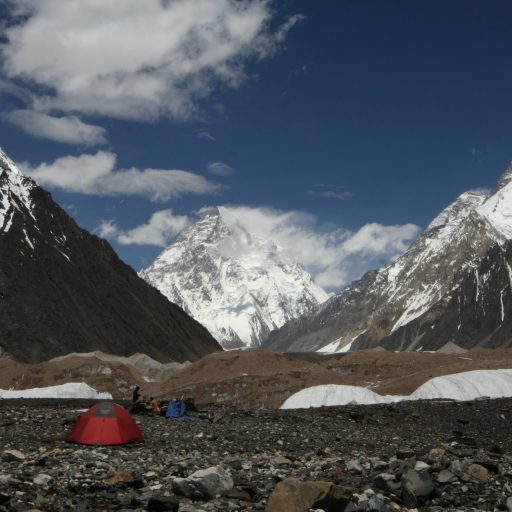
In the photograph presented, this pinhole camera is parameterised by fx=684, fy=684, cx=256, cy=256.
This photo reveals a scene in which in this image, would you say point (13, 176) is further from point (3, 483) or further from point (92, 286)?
point (3, 483)

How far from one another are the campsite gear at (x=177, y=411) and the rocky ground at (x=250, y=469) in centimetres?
81

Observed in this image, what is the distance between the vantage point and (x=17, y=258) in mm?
143125

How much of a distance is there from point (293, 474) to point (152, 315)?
17324 cm

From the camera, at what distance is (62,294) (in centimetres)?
14500

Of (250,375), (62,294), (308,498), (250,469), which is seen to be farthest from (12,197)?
(308,498)

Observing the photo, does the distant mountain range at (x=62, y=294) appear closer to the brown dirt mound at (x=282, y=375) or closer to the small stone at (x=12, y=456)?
the brown dirt mound at (x=282, y=375)

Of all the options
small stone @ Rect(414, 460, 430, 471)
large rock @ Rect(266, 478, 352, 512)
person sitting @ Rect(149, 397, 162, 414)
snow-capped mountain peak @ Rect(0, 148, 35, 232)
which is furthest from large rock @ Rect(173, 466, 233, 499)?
snow-capped mountain peak @ Rect(0, 148, 35, 232)

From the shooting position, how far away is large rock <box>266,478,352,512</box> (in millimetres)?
11023

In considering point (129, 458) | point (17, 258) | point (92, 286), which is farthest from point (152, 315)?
point (129, 458)

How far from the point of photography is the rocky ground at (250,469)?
1170cm

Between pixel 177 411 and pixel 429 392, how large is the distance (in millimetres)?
20506

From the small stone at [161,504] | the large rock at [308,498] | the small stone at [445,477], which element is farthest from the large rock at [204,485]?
the small stone at [445,477]

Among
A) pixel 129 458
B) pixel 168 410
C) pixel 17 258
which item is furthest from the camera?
pixel 17 258

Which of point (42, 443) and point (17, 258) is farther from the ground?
point (17, 258)
